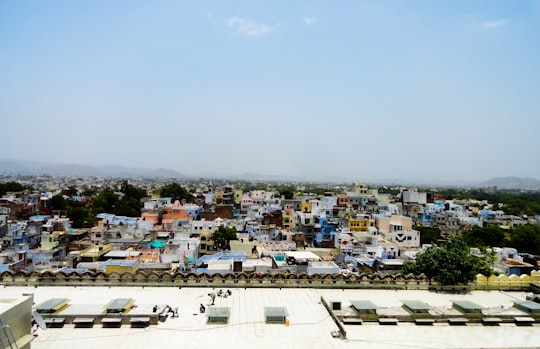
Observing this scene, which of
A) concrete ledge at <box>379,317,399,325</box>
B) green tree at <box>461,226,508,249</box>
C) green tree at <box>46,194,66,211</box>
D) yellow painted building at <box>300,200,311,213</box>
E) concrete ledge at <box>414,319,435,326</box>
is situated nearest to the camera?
concrete ledge at <box>379,317,399,325</box>

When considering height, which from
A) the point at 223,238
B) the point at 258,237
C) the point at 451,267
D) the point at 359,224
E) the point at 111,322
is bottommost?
the point at 258,237

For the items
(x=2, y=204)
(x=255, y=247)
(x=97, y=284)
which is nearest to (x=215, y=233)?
(x=255, y=247)

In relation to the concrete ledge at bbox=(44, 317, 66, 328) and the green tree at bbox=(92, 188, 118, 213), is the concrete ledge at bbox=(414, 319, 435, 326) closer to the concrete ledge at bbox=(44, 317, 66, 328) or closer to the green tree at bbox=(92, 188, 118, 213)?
the concrete ledge at bbox=(44, 317, 66, 328)

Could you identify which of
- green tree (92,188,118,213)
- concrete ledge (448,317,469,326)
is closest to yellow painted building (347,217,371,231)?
green tree (92,188,118,213)

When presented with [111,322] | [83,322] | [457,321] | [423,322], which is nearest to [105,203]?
[83,322]

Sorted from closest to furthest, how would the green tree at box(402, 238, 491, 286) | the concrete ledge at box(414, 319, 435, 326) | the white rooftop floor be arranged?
the white rooftop floor
the concrete ledge at box(414, 319, 435, 326)
the green tree at box(402, 238, 491, 286)

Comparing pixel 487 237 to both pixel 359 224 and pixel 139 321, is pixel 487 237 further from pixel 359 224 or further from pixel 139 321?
pixel 139 321

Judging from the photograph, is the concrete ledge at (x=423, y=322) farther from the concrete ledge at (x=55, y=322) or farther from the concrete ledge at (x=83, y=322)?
the concrete ledge at (x=55, y=322)

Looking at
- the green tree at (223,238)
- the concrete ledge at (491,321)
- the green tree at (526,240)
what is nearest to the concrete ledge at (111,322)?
the concrete ledge at (491,321)

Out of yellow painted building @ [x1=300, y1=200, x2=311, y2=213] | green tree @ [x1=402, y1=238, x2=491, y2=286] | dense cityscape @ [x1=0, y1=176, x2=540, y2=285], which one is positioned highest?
green tree @ [x1=402, y1=238, x2=491, y2=286]
